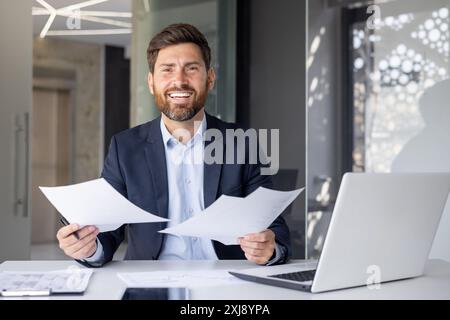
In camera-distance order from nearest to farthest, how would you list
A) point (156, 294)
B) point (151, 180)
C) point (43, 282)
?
point (156, 294) < point (43, 282) < point (151, 180)

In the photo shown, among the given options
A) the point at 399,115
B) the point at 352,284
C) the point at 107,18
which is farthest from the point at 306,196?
the point at 352,284

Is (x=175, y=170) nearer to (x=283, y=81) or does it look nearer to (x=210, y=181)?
(x=210, y=181)

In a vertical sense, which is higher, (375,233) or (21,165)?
(21,165)

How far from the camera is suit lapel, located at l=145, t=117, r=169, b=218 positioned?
2254 millimetres

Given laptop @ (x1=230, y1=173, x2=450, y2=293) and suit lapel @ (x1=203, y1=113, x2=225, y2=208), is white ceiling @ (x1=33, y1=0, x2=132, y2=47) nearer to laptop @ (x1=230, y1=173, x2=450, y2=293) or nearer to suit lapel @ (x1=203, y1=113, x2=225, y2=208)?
suit lapel @ (x1=203, y1=113, x2=225, y2=208)

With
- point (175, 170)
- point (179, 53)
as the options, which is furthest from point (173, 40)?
point (175, 170)

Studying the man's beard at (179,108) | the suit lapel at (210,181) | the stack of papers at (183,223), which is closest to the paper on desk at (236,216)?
the stack of papers at (183,223)

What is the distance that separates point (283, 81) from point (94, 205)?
305 cm

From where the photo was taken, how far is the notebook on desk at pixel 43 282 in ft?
4.62

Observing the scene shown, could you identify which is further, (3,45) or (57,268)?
(3,45)

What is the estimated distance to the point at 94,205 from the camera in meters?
1.66

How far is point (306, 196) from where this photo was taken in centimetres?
426
